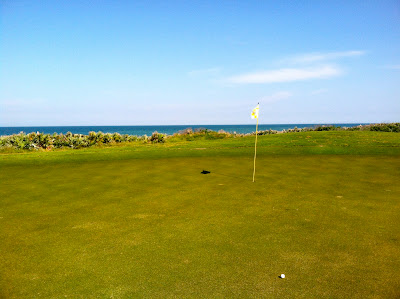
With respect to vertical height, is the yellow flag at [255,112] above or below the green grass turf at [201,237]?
above

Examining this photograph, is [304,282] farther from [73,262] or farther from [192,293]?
[73,262]

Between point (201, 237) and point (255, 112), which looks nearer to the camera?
point (201, 237)

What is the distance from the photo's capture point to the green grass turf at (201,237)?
377cm

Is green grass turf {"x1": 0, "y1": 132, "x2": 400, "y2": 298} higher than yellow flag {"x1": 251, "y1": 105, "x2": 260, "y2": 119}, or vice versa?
yellow flag {"x1": 251, "y1": 105, "x2": 260, "y2": 119}

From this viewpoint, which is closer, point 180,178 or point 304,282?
point 304,282

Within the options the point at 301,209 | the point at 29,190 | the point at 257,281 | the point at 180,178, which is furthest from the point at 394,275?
the point at 29,190

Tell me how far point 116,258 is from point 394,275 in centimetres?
412

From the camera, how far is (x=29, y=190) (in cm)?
891

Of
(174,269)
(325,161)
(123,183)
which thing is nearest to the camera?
(174,269)

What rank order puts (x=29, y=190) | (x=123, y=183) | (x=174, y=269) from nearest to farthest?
(x=174, y=269) < (x=29, y=190) < (x=123, y=183)

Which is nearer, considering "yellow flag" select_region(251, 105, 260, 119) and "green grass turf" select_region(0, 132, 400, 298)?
"green grass turf" select_region(0, 132, 400, 298)

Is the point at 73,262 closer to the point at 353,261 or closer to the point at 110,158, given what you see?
the point at 353,261

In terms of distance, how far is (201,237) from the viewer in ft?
17.0

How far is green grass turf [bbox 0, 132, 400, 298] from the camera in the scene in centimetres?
377
